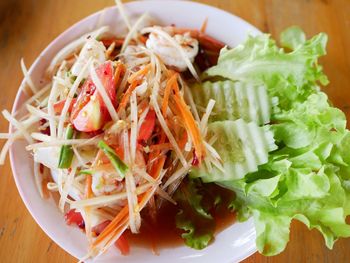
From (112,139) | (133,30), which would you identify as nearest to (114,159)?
(112,139)

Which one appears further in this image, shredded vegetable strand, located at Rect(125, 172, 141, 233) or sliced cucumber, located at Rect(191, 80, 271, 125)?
sliced cucumber, located at Rect(191, 80, 271, 125)

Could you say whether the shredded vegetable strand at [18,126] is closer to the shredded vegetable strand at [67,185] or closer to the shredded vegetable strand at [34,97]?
the shredded vegetable strand at [34,97]

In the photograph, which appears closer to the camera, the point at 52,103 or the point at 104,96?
the point at 104,96

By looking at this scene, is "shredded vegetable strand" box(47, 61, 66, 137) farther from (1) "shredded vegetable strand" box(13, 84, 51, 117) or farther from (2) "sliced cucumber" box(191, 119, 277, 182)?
(2) "sliced cucumber" box(191, 119, 277, 182)

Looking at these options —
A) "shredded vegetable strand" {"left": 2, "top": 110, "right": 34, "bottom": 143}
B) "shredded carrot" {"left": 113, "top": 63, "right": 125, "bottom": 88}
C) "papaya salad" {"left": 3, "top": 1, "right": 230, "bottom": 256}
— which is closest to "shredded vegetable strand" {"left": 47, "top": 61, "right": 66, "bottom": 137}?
"papaya salad" {"left": 3, "top": 1, "right": 230, "bottom": 256}

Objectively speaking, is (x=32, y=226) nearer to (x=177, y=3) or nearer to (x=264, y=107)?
(x=264, y=107)

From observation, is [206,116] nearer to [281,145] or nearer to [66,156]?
[281,145]
